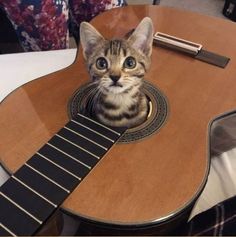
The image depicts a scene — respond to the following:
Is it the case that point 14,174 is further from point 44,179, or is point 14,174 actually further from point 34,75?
point 34,75

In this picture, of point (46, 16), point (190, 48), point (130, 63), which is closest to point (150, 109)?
point (130, 63)

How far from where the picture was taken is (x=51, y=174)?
58cm

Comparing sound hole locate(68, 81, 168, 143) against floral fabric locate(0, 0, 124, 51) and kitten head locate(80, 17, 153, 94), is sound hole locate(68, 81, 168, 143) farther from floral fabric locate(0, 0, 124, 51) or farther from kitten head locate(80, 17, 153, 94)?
floral fabric locate(0, 0, 124, 51)

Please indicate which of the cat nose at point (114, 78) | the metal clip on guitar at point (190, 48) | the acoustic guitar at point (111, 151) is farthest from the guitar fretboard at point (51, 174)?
the metal clip on guitar at point (190, 48)

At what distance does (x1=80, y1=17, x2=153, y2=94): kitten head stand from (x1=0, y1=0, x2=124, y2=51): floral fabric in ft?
1.22

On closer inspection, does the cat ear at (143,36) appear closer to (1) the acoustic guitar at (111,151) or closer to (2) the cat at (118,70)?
(2) the cat at (118,70)

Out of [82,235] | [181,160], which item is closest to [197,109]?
[181,160]

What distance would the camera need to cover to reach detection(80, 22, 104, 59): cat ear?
612 millimetres

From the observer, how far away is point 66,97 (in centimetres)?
74

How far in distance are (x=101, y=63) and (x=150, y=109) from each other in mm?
177

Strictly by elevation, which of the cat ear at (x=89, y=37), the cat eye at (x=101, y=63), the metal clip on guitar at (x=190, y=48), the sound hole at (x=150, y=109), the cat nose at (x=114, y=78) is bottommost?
the sound hole at (x=150, y=109)

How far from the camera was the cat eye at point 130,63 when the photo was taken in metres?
0.61

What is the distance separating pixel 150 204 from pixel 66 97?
0.34 m

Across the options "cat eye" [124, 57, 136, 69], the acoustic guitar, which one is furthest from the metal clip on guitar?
"cat eye" [124, 57, 136, 69]
